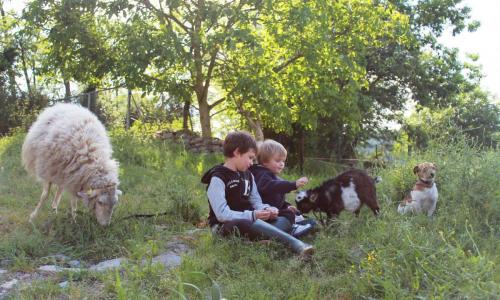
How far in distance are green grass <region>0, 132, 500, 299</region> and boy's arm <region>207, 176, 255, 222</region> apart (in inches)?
8.9

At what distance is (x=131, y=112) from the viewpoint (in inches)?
659

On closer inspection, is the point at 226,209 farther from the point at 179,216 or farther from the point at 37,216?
the point at 37,216

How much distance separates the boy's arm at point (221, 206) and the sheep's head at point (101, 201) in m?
1.52

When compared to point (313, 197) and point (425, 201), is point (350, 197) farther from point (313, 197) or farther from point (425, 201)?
point (425, 201)

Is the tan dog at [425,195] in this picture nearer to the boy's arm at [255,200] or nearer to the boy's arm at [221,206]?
the boy's arm at [255,200]

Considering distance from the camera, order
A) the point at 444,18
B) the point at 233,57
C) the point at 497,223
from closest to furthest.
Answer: the point at 497,223 < the point at 233,57 < the point at 444,18

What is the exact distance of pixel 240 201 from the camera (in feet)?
16.3

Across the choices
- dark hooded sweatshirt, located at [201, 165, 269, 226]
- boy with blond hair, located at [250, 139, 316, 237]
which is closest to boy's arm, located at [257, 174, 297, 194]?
boy with blond hair, located at [250, 139, 316, 237]

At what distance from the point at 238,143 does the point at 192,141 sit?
9456 millimetres

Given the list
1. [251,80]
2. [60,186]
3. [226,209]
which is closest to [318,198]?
[226,209]

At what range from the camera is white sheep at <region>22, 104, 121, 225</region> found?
5766 millimetres

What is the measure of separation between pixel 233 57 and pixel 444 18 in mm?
10174

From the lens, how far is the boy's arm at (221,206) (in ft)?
15.4

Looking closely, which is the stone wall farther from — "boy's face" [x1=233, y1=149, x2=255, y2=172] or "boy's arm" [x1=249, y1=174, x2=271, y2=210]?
"boy's face" [x1=233, y1=149, x2=255, y2=172]
